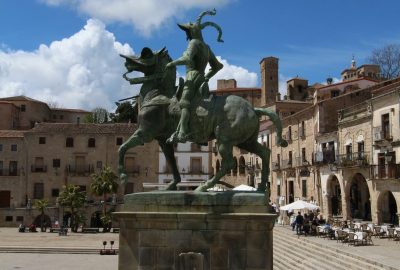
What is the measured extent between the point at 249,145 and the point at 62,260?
19936mm

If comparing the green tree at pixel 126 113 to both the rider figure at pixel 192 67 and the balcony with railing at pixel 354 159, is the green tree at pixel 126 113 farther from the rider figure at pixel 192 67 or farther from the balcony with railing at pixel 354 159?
the rider figure at pixel 192 67

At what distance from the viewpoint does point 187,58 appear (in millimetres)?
9555

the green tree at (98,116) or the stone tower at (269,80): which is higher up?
the stone tower at (269,80)

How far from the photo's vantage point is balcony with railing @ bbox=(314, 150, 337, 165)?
39791 mm

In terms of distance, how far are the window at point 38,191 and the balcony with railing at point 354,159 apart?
112 ft

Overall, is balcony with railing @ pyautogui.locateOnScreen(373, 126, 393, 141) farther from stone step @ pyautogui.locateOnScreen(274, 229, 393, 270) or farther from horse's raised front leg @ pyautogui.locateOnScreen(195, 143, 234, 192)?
horse's raised front leg @ pyautogui.locateOnScreen(195, 143, 234, 192)

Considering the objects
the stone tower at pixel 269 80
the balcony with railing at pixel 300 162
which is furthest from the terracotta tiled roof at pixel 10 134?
the stone tower at pixel 269 80

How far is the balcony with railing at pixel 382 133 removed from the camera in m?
33.2

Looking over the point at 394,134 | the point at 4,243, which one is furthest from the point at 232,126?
the point at 4,243

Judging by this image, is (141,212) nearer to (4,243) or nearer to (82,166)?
(4,243)

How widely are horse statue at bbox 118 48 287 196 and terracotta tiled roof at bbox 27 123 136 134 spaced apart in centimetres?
4920

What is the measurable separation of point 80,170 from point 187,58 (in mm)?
51402

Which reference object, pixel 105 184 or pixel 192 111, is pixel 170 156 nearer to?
pixel 192 111

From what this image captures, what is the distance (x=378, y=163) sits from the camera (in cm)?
3444
